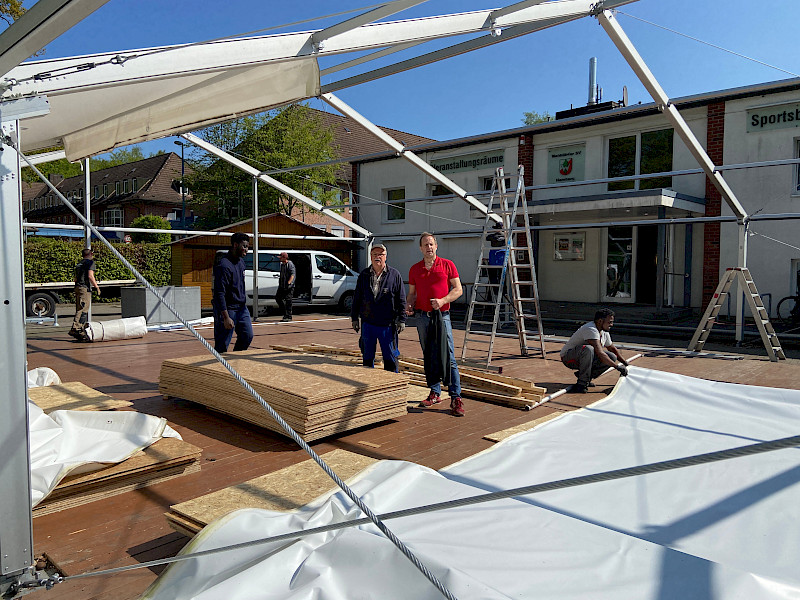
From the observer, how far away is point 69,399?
17.0ft

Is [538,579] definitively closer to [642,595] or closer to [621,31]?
[642,595]

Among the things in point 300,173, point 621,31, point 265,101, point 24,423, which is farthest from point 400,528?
point 300,173

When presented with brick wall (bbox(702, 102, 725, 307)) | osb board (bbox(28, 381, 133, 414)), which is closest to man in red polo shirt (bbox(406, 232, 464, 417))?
osb board (bbox(28, 381, 133, 414))

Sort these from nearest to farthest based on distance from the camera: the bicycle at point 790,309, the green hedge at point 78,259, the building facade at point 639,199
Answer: the bicycle at point 790,309 < the building facade at point 639,199 < the green hedge at point 78,259

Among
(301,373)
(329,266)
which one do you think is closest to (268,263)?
(329,266)

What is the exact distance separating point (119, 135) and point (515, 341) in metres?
8.36

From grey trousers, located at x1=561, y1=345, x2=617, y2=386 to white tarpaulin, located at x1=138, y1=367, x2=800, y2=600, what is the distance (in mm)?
2346

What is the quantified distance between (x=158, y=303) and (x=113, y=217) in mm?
38196

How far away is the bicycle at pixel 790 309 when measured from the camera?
13257mm

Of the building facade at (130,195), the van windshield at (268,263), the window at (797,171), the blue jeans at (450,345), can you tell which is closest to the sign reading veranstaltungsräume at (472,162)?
the van windshield at (268,263)

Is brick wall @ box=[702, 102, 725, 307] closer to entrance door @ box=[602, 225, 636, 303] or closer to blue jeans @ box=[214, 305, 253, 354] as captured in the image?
entrance door @ box=[602, 225, 636, 303]

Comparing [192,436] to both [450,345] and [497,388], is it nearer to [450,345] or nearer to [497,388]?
[450,345]

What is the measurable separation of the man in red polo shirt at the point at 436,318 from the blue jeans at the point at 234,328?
2.21 metres

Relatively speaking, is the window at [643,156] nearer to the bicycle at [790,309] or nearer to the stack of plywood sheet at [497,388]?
the bicycle at [790,309]
